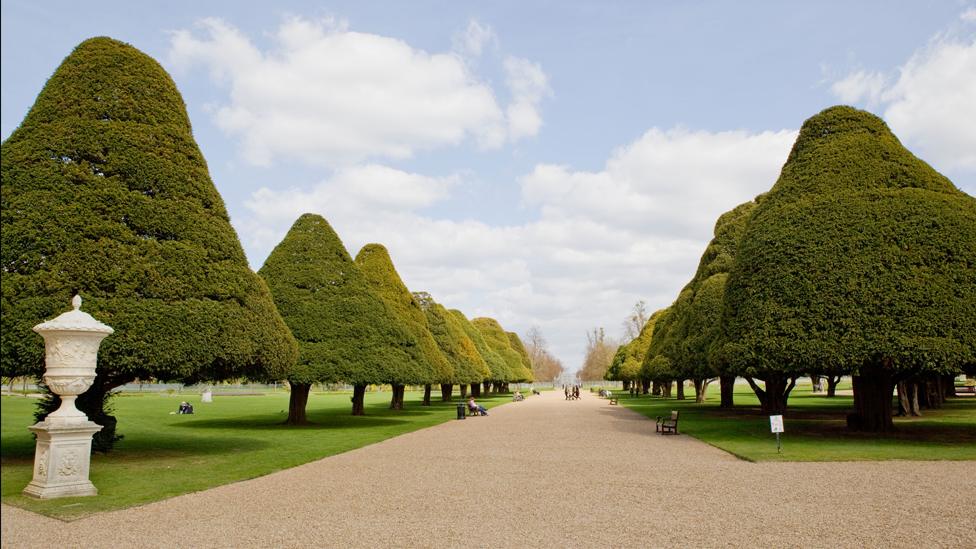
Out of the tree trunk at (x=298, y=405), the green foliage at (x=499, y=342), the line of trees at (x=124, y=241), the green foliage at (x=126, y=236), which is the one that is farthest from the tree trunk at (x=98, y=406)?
the green foliage at (x=499, y=342)

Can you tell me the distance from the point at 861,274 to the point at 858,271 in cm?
12

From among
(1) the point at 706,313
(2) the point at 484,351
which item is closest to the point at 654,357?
(1) the point at 706,313

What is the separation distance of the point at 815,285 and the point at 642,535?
47.0 feet

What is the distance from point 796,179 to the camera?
23.3 m

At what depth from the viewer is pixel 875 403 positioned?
22.2 m

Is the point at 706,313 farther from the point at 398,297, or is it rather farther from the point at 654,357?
the point at 398,297

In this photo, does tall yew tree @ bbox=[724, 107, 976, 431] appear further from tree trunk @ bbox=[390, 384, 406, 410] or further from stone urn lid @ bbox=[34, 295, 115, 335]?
tree trunk @ bbox=[390, 384, 406, 410]

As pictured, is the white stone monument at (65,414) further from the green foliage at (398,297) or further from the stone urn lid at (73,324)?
the green foliage at (398,297)

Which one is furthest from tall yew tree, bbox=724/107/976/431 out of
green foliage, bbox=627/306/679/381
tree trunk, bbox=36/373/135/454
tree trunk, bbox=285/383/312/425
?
green foliage, bbox=627/306/679/381

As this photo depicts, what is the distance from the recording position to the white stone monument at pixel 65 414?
405 inches

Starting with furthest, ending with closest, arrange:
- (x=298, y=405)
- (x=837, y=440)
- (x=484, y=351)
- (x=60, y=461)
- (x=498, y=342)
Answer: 1. (x=498, y=342)
2. (x=484, y=351)
3. (x=298, y=405)
4. (x=837, y=440)
5. (x=60, y=461)

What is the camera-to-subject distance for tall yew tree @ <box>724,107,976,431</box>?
61.1 ft

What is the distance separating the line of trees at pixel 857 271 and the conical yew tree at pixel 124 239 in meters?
14.4

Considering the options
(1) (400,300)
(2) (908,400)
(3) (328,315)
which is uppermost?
(1) (400,300)
